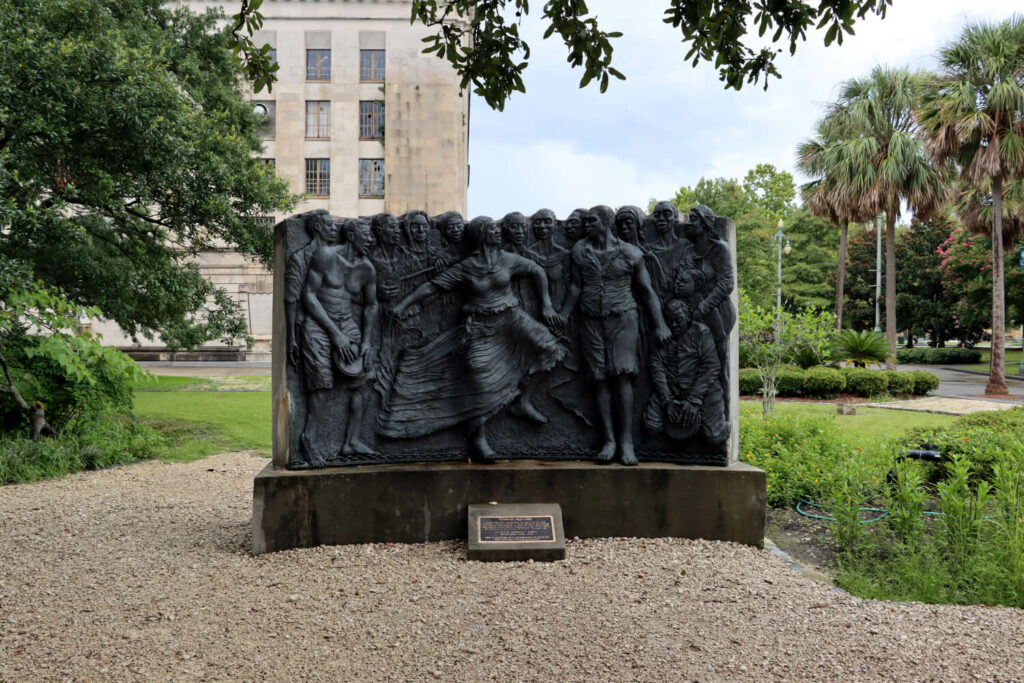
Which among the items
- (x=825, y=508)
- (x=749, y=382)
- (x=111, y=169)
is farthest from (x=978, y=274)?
(x=111, y=169)

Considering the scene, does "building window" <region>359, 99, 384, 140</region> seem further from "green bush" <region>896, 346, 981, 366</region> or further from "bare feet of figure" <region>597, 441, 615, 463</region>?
"bare feet of figure" <region>597, 441, 615, 463</region>

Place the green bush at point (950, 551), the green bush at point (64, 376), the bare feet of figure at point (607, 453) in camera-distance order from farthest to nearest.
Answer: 1. the green bush at point (64, 376)
2. the bare feet of figure at point (607, 453)
3. the green bush at point (950, 551)

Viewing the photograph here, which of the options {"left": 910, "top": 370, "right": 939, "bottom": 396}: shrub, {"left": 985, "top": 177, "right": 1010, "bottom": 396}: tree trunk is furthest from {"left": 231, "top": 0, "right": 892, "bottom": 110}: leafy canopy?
{"left": 985, "top": 177, "right": 1010, "bottom": 396}: tree trunk

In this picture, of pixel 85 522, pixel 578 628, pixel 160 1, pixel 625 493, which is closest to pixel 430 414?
pixel 625 493

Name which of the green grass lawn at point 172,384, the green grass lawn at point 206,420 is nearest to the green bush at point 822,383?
the green grass lawn at point 206,420

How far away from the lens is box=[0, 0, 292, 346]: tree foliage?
28.5ft

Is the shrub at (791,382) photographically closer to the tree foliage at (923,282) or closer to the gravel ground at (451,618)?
the gravel ground at (451,618)

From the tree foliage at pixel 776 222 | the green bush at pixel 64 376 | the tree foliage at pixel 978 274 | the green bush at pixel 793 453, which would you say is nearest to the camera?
the green bush at pixel 793 453

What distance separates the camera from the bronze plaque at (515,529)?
5293mm

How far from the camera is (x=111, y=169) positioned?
392 inches

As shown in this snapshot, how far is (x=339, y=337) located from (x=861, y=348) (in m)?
19.2

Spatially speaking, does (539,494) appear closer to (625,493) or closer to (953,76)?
(625,493)

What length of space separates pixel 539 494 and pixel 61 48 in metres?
8.25

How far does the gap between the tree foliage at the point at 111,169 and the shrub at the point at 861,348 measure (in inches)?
660
